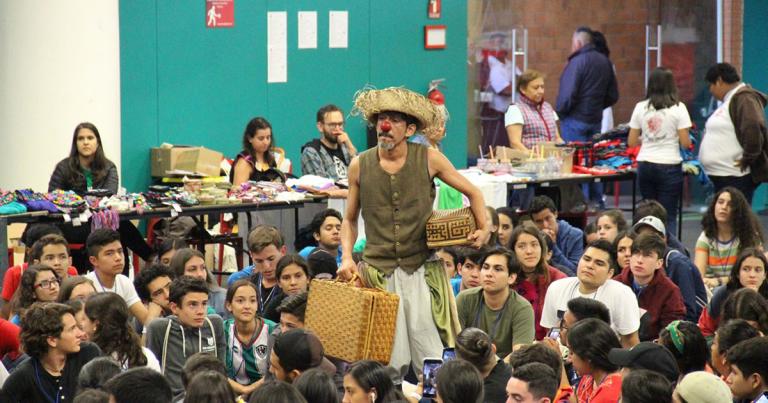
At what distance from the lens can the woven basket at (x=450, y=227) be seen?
6602 millimetres

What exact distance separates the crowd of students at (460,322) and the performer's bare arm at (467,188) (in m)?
0.43

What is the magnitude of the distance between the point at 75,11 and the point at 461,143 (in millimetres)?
4864

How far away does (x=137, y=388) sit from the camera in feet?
16.8

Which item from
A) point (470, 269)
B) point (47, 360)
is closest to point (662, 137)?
point (470, 269)

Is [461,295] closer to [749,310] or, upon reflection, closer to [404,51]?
A: [749,310]

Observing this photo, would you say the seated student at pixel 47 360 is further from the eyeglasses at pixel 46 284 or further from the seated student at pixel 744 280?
the seated student at pixel 744 280

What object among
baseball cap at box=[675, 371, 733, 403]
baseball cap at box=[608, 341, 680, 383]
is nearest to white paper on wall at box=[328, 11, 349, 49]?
baseball cap at box=[608, 341, 680, 383]

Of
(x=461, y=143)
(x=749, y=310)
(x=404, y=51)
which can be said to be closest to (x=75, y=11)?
(x=404, y=51)

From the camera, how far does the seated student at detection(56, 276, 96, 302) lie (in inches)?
280

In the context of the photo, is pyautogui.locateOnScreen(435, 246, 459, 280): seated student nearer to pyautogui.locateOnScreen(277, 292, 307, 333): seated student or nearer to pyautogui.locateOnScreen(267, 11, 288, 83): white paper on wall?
pyautogui.locateOnScreen(277, 292, 307, 333): seated student

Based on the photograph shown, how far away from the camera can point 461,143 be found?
14750mm

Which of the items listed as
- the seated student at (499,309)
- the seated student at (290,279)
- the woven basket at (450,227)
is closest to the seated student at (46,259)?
the seated student at (290,279)

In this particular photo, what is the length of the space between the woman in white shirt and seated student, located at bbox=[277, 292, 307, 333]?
568 cm

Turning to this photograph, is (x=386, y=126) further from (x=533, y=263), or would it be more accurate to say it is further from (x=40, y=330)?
(x=533, y=263)
